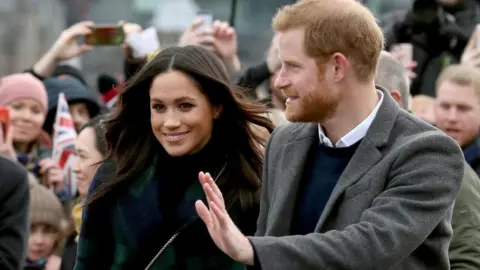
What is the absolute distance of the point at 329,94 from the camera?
4359 millimetres

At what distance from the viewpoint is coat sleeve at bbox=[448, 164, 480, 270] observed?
5383mm

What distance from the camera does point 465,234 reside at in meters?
5.42

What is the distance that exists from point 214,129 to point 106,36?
401 centimetres

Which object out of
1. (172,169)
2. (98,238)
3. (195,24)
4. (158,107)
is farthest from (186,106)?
(195,24)

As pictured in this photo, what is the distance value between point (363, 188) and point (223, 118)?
55.2 inches

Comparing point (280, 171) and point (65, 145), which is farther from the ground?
point (280, 171)

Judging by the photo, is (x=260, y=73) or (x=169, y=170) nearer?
(x=169, y=170)

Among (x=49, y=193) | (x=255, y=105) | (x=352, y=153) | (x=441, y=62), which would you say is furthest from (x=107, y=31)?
(x=352, y=153)

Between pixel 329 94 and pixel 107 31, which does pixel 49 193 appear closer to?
pixel 107 31

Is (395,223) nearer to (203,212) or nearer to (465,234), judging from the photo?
(203,212)

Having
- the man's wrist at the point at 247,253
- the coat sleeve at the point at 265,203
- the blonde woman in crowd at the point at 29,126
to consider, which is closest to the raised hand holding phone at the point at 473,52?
the blonde woman in crowd at the point at 29,126

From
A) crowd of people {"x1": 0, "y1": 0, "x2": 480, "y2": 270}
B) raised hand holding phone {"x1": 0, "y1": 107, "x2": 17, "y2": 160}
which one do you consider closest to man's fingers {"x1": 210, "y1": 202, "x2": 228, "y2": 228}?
crowd of people {"x1": 0, "y1": 0, "x2": 480, "y2": 270}

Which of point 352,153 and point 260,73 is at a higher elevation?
point 352,153

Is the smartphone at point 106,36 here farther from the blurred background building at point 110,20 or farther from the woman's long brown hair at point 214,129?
the woman's long brown hair at point 214,129
